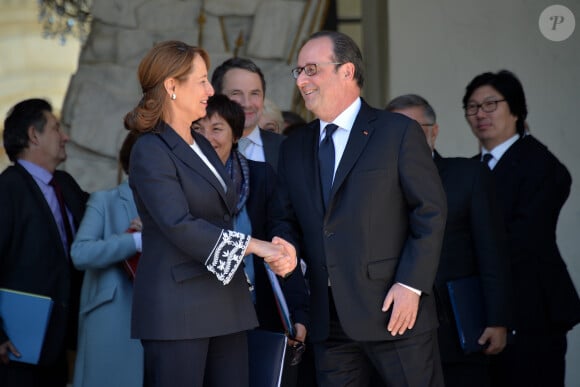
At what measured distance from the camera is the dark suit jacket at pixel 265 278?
12.1 ft

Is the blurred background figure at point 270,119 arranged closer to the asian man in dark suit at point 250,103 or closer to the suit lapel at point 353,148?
the asian man in dark suit at point 250,103

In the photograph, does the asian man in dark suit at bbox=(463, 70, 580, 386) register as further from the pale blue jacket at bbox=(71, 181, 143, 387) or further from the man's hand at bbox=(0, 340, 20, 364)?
the man's hand at bbox=(0, 340, 20, 364)

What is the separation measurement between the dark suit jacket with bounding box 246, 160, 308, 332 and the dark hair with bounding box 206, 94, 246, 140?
0.15m

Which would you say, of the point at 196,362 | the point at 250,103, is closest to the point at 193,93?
the point at 196,362

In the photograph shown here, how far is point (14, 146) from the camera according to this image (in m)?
4.57

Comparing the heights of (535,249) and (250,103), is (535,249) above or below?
below

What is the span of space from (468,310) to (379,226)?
2.82 ft

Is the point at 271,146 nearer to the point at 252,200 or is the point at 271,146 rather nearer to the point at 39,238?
the point at 252,200

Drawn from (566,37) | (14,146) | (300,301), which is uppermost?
(566,37)

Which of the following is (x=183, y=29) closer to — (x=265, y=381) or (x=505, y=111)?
(x=505, y=111)

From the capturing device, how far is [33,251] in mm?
4336

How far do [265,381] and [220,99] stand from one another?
1.16m

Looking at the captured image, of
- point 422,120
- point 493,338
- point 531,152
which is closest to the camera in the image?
point 493,338

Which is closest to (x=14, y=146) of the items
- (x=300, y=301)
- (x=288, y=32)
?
(x=300, y=301)
